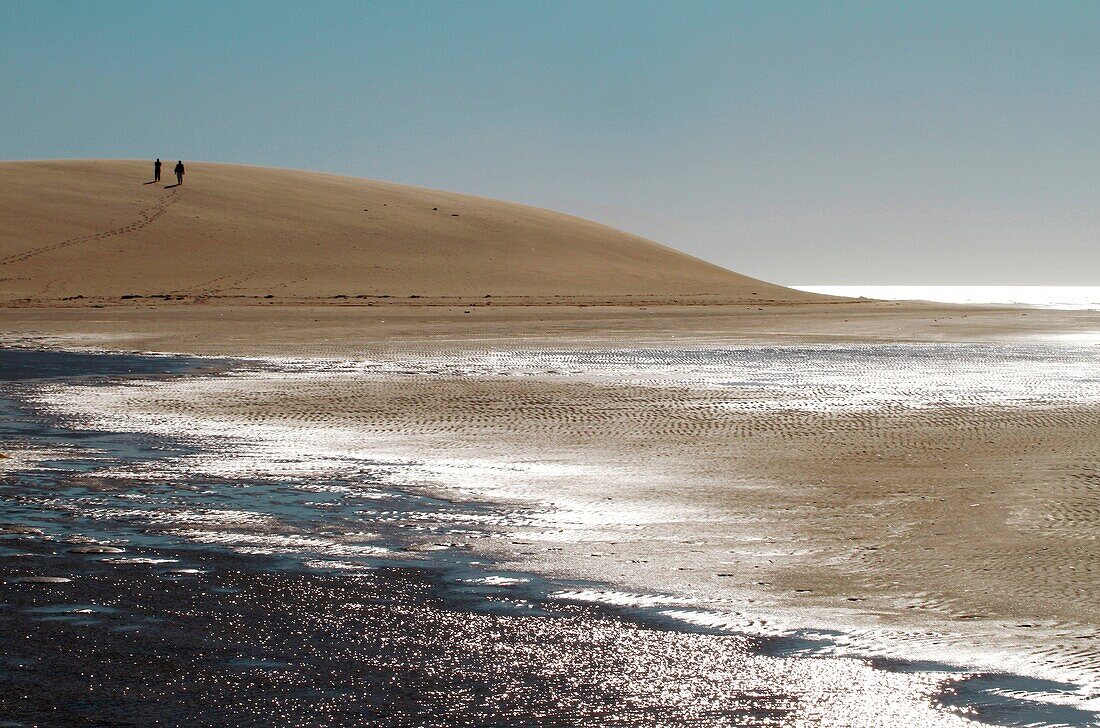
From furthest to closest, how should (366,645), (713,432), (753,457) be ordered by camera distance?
(713,432)
(753,457)
(366,645)

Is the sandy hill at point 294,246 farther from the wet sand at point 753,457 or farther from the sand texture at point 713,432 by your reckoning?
the wet sand at point 753,457

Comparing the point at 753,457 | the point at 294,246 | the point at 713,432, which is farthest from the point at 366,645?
the point at 294,246

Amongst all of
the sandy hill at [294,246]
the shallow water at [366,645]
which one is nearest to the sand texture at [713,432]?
the shallow water at [366,645]

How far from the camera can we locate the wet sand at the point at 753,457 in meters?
6.04

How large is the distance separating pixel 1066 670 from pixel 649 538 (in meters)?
2.90

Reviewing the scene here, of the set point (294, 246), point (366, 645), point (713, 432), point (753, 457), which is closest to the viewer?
point (366, 645)

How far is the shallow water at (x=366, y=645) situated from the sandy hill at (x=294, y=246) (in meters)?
32.3

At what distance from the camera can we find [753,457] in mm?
10711

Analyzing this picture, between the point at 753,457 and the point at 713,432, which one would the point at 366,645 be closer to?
the point at 753,457

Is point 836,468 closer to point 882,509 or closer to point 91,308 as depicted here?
point 882,509

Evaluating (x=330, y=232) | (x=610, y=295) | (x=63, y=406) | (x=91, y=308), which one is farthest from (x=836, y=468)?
(x=330, y=232)

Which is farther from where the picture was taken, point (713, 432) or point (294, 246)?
point (294, 246)

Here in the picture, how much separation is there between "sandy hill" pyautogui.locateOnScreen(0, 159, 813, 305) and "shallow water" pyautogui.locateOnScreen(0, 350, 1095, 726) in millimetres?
32295

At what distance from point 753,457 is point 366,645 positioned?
19.9 ft
